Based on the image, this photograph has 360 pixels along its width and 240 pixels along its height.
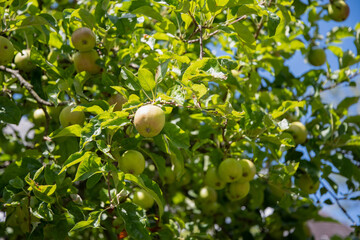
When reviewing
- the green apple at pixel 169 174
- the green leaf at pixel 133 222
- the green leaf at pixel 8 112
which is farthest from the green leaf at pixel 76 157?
the green apple at pixel 169 174

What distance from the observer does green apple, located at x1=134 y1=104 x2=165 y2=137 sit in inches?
68.5

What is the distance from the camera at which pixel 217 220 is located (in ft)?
12.6

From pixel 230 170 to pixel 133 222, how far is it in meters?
0.76

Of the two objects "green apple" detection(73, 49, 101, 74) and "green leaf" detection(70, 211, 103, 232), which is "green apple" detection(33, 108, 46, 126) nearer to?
"green apple" detection(73, 49, 101, 74)

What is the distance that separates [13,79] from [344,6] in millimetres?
2625

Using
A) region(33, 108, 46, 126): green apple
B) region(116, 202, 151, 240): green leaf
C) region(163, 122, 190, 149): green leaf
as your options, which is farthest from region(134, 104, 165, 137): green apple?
region(33, 108, 46, 126): green apple

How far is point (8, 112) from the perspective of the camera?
92.6 inches

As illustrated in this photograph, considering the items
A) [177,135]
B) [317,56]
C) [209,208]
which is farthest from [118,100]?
[317,56]

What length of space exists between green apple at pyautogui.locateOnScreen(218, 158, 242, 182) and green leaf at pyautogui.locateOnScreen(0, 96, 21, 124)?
1233 mm

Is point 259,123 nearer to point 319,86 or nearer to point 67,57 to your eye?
point 319,86

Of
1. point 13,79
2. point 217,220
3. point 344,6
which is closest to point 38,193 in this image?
point 13,79

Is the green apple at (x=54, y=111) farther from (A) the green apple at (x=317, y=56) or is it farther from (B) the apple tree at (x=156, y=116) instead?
(A) the green apple at (x=317, y=56)

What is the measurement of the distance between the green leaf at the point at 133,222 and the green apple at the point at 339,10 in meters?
2.44

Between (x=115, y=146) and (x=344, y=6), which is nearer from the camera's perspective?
(x=115, y=146)
